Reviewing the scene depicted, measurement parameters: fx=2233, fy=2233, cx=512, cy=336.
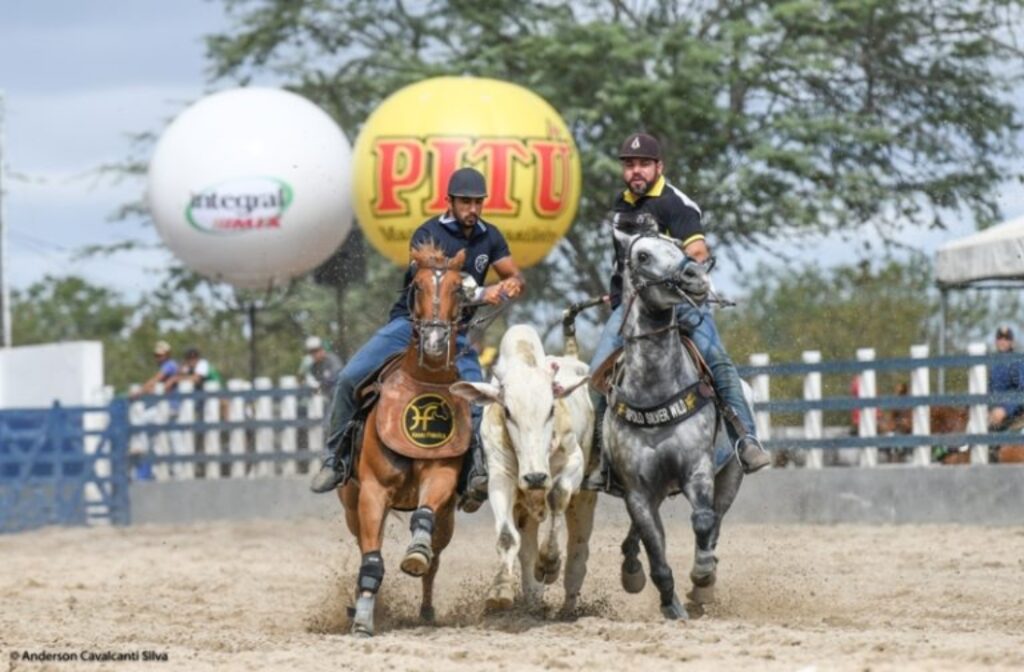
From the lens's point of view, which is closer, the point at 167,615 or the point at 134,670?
the point at 134,670

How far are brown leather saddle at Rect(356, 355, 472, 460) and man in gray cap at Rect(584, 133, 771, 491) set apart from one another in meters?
0.94

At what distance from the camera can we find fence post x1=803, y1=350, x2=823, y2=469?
1991 cm

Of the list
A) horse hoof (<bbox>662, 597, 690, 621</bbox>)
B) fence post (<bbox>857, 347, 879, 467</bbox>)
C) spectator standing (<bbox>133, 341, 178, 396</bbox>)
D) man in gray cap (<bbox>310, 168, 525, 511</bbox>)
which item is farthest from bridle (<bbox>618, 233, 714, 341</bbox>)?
spectator standing (<bbox>133, 341, 178, 396</bbox>)

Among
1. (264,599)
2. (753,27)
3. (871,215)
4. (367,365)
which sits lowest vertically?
(264,599)

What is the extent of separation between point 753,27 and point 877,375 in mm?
5377

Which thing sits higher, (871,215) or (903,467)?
(871,215)

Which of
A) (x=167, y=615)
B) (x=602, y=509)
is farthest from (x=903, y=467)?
(x=167, y=615)

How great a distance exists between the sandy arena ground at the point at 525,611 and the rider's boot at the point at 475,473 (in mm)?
686

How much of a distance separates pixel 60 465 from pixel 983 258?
11.0m

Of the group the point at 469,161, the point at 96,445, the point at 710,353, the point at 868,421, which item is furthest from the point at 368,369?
the point at 96,445

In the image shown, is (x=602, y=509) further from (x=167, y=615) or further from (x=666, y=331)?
(x=666, y=331)

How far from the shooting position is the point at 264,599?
14.8 metres

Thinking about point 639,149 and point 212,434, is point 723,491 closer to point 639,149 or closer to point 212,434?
point 639,149

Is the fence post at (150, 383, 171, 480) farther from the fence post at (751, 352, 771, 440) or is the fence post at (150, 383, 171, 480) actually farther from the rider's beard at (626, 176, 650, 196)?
the rider's beard at (626, 176, 650, 196)
